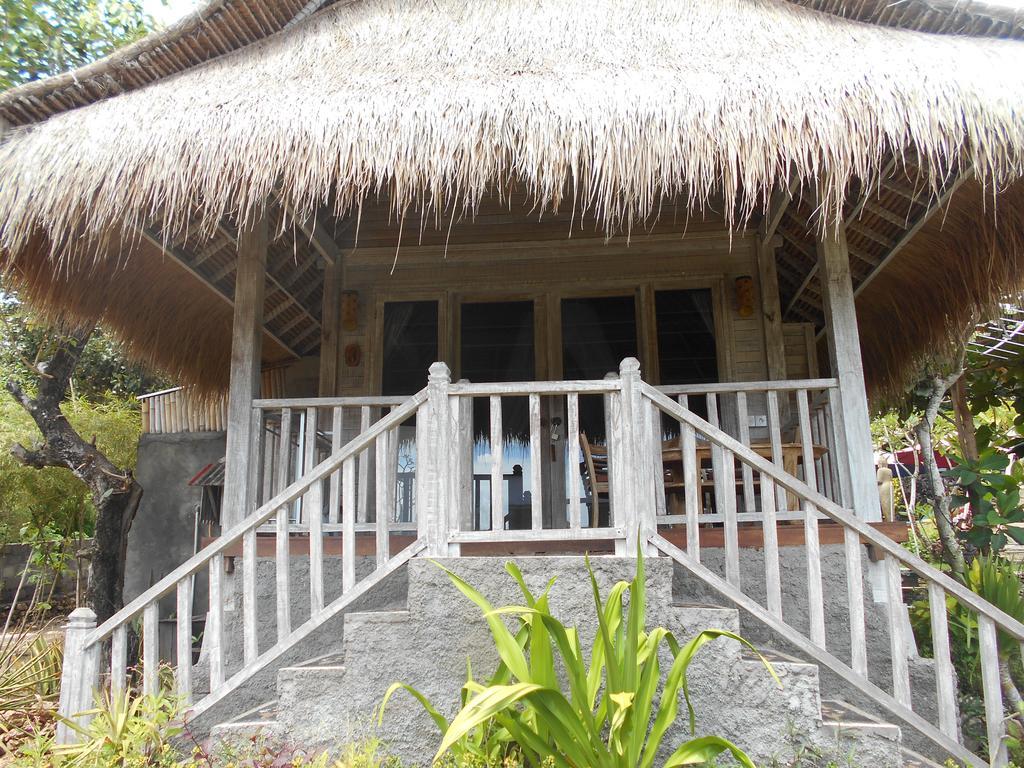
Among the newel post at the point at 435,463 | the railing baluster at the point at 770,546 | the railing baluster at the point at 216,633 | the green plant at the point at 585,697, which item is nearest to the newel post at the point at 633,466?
the green plant at the point at 585,697

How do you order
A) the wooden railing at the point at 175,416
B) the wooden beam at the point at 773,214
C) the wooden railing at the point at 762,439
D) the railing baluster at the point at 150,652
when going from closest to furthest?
the railing baluster at the point at 150,652 < the wooden railing at the point at 762,439 < the wooden beam at the point at 773,214 < the wooden railing at the point at 175,416

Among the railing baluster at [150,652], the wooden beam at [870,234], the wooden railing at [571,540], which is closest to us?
the wooden railing at [571,540]

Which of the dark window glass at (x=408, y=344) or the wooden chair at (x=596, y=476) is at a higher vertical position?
the dark window glass at (x=408, y=344)

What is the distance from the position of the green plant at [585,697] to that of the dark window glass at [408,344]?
357 cm

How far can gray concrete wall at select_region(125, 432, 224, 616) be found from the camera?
9.09 metres

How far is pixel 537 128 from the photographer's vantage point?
4.26 meters

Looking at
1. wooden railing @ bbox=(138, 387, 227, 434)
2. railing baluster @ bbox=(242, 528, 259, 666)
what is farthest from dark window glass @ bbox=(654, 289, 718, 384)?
wooden railing @ bbox=(138, 387, 227, 434)

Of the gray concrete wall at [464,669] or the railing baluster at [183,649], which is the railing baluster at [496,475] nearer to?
the gray concrete wall at [464,669]

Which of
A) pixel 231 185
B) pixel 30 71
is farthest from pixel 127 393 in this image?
pixel 231 185

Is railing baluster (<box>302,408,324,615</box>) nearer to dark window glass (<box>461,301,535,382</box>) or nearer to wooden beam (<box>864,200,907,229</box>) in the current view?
dark window glass (<box>461,301,535,382</box>)

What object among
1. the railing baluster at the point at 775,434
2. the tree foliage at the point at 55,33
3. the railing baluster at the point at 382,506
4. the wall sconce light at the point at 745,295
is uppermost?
the tree foliage at the point at 55,33

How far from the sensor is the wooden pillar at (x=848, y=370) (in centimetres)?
461

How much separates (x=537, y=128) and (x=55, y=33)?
285 inches

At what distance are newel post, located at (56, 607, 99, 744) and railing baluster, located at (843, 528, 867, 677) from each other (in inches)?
136
